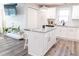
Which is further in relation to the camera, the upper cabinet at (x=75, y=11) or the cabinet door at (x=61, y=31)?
the cabinet door at (x=61, y=31)

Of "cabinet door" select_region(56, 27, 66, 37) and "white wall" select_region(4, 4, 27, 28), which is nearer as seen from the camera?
"white wall" select_region(4, 4, 27, 28)

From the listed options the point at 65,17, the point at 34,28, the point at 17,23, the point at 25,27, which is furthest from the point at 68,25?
the point at 17,23

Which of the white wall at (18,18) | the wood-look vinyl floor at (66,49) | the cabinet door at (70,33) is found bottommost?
the wood-look vinyl floor at (66,49)

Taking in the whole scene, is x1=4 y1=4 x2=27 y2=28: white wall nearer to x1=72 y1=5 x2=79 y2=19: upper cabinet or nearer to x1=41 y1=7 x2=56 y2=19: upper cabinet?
x1=41 y1=7 x2=56 y2=19: upper cabinet

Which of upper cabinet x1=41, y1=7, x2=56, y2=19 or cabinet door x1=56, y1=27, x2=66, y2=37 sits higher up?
upper cabinet x1=41, y1=7, x2=56, y2=19

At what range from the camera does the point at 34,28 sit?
1.26 m

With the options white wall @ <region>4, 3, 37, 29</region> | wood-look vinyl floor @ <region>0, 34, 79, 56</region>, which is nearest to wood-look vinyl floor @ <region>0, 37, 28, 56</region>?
wood-look vinyl floor @ <region>0, 34, 79, 56</region>

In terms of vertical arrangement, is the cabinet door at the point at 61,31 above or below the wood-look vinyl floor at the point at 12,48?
above

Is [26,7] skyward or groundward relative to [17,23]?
skyward

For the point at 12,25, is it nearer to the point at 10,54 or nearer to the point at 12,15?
the point at 12,15

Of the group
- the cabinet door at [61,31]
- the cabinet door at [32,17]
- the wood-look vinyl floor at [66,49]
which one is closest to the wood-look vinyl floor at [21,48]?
the wood-look vinyl floor at [66,49]

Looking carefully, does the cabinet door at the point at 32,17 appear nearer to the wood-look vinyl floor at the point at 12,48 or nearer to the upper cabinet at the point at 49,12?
the upper cabinet at the point at 49,12

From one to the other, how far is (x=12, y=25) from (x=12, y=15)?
5.1 inches

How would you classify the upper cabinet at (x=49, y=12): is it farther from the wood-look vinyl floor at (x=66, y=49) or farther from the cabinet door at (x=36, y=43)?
the wood-look vinyl floor at (x=66, y=49)
